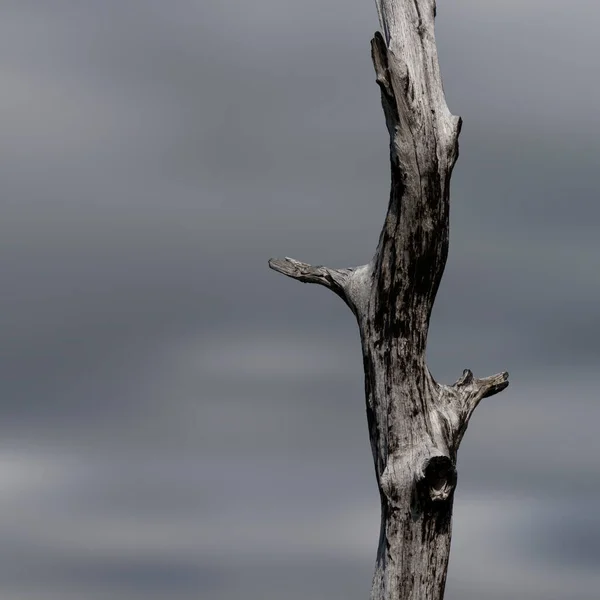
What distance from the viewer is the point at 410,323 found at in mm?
10984

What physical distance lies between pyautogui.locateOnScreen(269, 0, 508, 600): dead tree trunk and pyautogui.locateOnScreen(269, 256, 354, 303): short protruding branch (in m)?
0.39

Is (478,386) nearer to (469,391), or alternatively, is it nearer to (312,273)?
(469,391)

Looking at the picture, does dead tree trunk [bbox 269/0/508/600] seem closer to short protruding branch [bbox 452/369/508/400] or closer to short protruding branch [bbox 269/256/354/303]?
short protruding branch [bbox 452/369/508/400]

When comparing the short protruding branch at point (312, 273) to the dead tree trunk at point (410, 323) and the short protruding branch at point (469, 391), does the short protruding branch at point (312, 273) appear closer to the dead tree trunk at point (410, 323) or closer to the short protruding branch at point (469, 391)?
the dead tree trunk at point (410, 323)

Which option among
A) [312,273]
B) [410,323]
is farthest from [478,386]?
[312,273]

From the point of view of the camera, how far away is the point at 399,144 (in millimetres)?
10758

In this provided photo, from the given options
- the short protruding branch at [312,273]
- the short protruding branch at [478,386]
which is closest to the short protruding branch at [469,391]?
the short protruding branch at [478,386]

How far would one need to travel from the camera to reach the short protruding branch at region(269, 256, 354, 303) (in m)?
11.6

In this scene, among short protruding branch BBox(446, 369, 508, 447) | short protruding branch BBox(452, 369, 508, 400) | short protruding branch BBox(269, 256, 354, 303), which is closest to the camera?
short protruding branch BBox(446, 369, 508, 447)

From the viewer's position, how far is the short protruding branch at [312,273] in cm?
1158

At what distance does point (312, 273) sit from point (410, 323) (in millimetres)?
1259

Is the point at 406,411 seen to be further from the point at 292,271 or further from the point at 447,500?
the point at 292,271

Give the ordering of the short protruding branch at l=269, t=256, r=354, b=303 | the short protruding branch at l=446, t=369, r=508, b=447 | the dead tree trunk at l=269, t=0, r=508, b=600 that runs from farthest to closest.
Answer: the short protruding branch at l=269, t=256, r=354, b=303 < the short protruding branch at l=446, t=369, r=508, b=447 < the dead tree trunk at l=269, t=0, r=508, b=600

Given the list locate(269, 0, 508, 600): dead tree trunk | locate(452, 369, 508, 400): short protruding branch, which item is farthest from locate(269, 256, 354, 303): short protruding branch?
locate(452, 369, 508, 400): short protruding branch
